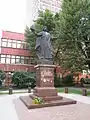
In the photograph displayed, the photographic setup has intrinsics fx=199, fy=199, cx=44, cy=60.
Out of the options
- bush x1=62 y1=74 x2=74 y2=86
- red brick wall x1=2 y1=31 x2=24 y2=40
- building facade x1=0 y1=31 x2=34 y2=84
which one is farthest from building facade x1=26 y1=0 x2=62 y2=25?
bush x1=62 y1=74 x2=74 y2=86

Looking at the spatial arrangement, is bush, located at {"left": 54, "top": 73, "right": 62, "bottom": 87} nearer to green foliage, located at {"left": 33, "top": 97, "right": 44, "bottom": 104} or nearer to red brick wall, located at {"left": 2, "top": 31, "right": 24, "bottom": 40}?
red brick wall, located at {"left": 2, "top": 31, "right": 24, "bottom": 40}

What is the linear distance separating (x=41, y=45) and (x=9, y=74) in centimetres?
2426

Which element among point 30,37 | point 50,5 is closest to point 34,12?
point 50,5

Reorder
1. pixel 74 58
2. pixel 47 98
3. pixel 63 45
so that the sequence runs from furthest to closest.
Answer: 1. pixel 63 45
2. pixel 74 58
3. pixel 47 98

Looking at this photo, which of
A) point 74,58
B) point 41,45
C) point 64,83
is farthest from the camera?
point 64,83

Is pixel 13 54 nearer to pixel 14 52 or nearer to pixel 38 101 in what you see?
pixel 14 52

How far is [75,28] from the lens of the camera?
2541 centimetres

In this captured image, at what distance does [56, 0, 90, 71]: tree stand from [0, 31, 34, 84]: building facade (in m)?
15.2

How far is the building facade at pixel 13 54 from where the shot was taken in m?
37.7

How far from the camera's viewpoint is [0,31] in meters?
38.5

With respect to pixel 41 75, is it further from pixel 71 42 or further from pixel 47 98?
pixel 71 42

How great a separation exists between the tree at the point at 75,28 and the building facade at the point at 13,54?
1519 cm

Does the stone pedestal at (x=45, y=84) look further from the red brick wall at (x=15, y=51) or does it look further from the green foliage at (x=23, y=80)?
the red brick wall at (x=15, y=51)

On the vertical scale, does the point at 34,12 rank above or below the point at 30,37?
above
